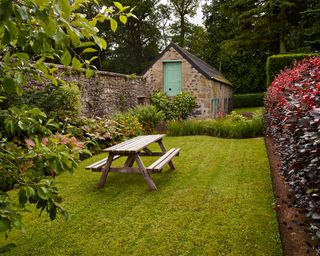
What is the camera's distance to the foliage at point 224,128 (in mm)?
11453

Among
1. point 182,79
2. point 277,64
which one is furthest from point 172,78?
point 277,64

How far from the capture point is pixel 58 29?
121cm

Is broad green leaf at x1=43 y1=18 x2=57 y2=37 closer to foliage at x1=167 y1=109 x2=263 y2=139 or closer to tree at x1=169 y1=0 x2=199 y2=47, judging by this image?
foliage at x1=167 y1=109 x2=263 y2=139

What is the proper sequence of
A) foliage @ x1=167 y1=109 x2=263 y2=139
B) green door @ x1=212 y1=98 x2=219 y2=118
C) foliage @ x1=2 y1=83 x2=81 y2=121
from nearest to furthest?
foliage @ x1=2 y1=83 x2=81 y2=121, foliage @ x1=167 y1=109 x2=263 y2=139, green door @ x1=212 y1=98 x2=219 y2=118

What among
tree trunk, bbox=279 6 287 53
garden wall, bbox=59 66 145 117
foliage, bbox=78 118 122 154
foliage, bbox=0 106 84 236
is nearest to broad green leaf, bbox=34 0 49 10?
foliage, bbox=0 106 84 236

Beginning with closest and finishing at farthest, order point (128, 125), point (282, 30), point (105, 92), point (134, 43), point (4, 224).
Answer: point (4, 224) < point (128, 125) < point (105, 92) < point (282, 30) < point (134, 43)

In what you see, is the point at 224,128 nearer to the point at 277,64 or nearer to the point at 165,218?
the point at 277,64

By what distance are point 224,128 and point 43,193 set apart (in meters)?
10.8

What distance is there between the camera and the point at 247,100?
26.3m

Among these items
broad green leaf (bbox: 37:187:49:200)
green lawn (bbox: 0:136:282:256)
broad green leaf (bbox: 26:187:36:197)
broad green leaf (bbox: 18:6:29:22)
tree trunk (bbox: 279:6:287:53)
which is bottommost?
green lawn (bbox: 0:136:282:256)

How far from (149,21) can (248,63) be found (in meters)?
13.3

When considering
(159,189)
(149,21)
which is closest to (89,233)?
(159,189)

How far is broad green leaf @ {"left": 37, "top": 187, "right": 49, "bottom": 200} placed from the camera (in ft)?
5.06

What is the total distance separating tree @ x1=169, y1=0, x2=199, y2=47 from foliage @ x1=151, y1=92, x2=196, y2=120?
19088mm
